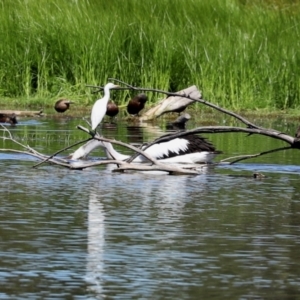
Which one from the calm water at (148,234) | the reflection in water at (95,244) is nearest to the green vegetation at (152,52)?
the calm water at (148,234)

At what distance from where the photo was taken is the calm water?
19.4 feet

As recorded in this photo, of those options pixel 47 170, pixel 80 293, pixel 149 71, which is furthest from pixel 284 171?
pixel 149 71

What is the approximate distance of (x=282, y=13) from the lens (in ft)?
71.2

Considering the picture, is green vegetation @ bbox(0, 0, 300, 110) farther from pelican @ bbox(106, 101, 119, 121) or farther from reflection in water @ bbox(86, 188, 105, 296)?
reflection in water @ bbox(86, 188, 105, 296)

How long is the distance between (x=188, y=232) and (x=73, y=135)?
8.18 meters

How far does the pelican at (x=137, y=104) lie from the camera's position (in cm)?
1862

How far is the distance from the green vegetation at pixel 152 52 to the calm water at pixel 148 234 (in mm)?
7903

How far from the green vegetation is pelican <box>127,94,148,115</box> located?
4.44 ft

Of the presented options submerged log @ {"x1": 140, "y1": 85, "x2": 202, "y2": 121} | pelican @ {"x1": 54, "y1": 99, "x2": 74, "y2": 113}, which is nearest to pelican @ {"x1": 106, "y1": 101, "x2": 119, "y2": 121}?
submerged log @ {"x1": 140, "y1": 85, "x2": 202, "y2": 121}

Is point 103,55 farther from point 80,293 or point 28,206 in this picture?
point 80,293

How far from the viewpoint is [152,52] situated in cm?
2039

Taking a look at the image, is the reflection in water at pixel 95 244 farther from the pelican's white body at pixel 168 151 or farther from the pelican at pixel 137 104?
the pelican at pixel 137 104

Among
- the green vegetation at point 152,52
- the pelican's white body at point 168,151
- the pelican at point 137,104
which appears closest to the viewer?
the pelican's white body at point 168,151

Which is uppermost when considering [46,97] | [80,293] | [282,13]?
[282,13]
